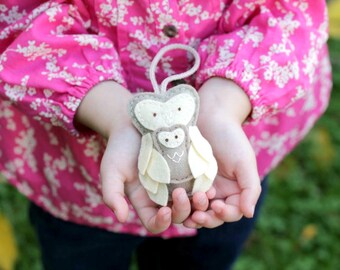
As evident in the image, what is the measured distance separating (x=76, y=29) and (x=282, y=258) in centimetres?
90

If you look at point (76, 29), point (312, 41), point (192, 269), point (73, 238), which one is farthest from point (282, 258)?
point (76, 29)

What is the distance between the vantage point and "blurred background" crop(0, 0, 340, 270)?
1545 mm

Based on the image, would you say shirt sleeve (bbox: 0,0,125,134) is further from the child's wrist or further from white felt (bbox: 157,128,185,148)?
white felt (bbox: 157,128,185,148)

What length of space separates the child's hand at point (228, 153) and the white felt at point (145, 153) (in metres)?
0.08

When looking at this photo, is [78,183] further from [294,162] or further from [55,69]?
[294,162]

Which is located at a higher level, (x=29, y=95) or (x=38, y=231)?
(x=29, y=95)

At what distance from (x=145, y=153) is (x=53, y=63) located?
189 millimetres

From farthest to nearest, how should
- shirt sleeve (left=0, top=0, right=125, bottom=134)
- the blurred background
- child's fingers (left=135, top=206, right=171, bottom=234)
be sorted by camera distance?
the blurred background, shirt sleeve (left=0, top=0, right=125, bottom=134), child's fingers (left=135, top=206, right=171, bottom=234)

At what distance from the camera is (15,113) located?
0.99m

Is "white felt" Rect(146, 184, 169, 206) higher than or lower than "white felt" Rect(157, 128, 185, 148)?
lower

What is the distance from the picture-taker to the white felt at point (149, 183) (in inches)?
29.5

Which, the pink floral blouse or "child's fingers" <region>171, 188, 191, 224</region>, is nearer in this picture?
"child's fingers" <region>171, 188, 191, 224</region>

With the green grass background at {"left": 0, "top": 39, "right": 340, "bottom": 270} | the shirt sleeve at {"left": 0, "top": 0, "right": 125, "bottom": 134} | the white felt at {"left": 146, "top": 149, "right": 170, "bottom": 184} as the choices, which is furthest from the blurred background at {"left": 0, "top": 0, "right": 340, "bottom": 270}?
the white felt at {"left": 146, "top": 149, "right": 170, "bottom": 184}

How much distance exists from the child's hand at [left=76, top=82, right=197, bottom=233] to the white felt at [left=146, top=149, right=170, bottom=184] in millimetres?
22
